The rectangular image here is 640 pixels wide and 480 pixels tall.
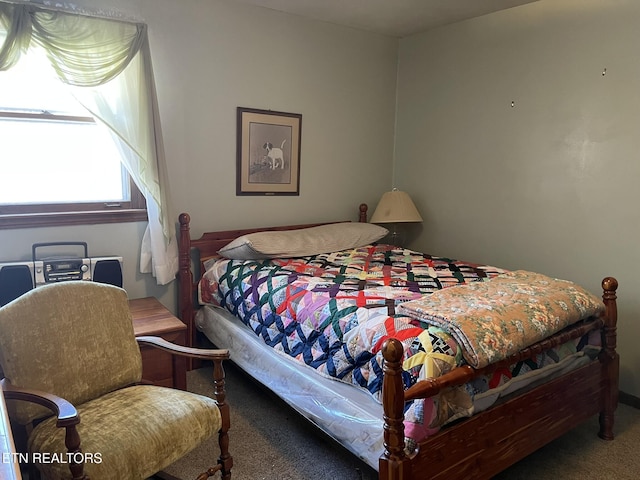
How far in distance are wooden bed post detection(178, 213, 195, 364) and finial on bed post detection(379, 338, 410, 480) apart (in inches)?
75.9

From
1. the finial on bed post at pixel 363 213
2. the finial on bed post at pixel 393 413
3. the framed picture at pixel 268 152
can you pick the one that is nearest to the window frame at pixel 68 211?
the framed picture at pixel 268 152

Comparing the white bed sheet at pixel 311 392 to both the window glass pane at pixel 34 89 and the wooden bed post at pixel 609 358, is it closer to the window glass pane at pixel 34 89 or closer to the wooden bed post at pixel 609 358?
the wooden bed post at pixel 609 358

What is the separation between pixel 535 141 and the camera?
10.8ft

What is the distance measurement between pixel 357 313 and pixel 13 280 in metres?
1.81

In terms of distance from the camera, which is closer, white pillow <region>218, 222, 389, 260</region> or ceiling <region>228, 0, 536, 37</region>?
white pillow <region>218, 222, 389, 260</region>

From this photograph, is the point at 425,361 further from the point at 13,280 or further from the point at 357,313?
the point at 13,280

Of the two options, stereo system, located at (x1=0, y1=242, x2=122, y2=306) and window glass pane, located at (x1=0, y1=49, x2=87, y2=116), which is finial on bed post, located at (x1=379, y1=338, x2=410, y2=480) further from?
→ window glass pane, located at (x1=0, y1=49, x2=87, y2=116)

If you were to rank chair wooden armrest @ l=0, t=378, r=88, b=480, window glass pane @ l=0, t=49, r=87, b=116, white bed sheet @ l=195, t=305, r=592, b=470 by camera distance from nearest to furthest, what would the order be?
chair wooden armrest @ l=0, t=378, r=88, b=480
white bed sheet @ l=195, t=305, r=592, b=470
window glass pane @ l=0, t=49, r=87, b=116

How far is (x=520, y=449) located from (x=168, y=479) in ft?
4.85

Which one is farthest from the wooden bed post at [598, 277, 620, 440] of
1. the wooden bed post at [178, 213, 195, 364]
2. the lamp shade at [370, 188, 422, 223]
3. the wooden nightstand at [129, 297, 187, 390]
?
the wooden bed post at [178, 213, 195, 364]

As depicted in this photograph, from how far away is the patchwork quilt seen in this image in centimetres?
178

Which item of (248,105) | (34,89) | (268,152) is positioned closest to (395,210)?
(268,152)

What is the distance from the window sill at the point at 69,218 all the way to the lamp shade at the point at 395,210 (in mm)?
1794

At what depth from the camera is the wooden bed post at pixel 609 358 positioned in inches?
94.0
